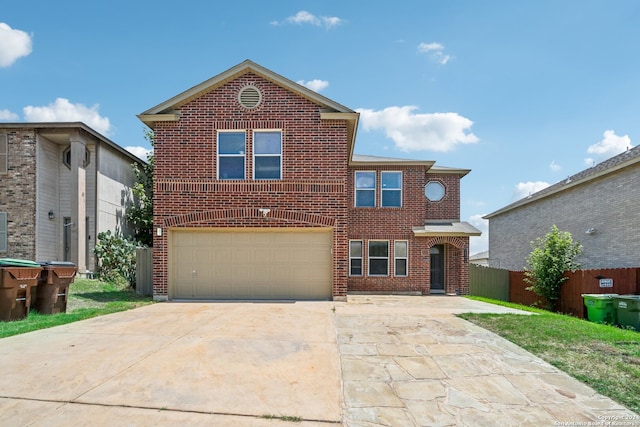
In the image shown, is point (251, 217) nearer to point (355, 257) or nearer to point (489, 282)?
point (355, 257)

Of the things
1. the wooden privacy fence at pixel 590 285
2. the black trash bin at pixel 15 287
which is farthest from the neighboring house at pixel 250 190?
the wooden privacy fence at pixel 590 285

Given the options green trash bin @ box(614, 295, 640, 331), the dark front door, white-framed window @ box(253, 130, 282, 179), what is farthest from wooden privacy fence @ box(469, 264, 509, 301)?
white-framed window @ box(253, 130, 282, 179)

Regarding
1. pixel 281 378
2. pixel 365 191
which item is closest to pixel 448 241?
pixel 365 191

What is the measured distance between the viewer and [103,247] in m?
15.9

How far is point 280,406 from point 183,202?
9199mm

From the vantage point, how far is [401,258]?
16594 mm

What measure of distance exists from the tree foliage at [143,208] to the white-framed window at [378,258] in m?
10.6

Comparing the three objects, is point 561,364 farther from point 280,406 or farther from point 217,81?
point 217,81

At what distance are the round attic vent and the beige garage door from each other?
3932 mm

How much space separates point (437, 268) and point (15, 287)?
1484 cm

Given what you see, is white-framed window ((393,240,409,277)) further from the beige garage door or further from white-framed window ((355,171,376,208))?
the beige garage door

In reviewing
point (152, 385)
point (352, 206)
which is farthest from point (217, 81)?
point (152, 385)

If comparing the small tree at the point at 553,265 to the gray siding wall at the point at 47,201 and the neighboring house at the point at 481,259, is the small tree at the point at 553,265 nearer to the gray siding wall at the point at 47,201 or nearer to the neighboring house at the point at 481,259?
the gray siding wall at the point at 47,201

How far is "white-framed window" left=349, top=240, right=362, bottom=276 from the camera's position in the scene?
16.7m
